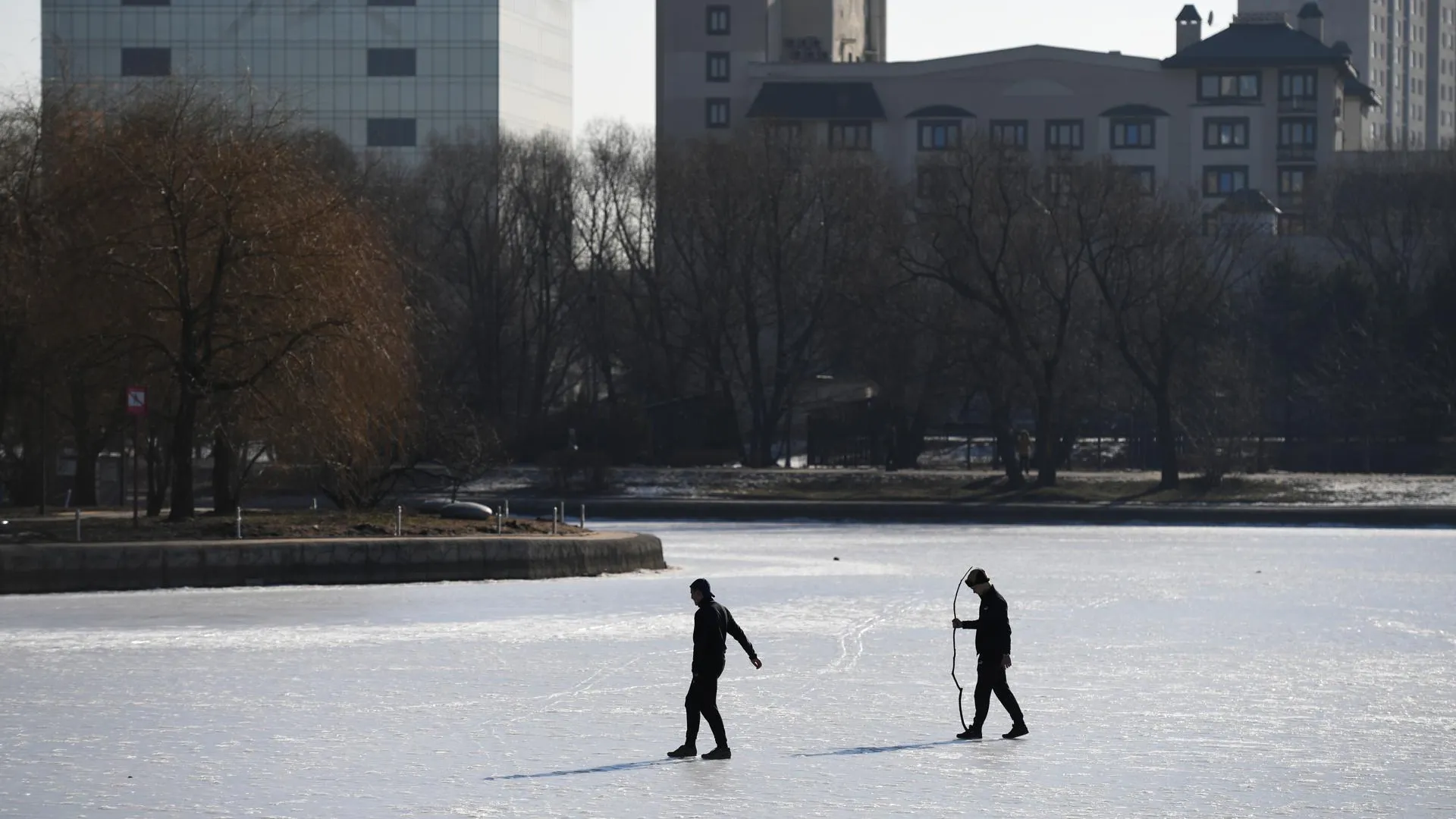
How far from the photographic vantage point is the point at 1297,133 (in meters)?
133

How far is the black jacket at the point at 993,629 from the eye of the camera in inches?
744

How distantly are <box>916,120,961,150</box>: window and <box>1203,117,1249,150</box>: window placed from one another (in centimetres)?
1553

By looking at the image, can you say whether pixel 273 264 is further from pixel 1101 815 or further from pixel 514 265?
pixel 514 265

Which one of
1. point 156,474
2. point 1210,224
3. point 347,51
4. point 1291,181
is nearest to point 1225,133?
point 1291,181

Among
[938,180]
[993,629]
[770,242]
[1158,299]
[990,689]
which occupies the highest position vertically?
[938,180]

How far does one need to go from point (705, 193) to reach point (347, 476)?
39.9 m

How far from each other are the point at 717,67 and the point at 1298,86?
34.8 metres

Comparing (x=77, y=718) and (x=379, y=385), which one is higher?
(x=379, y=385)

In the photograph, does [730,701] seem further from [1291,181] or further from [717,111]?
[1291,181]

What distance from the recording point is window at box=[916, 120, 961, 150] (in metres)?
125

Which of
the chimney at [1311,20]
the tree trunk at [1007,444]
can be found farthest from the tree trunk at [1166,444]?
the chimney at [1311,20]

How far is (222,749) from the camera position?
18.2 meters

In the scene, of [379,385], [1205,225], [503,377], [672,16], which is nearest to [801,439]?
[503,377]

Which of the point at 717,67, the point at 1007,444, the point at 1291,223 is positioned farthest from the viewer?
the point at 717,67
